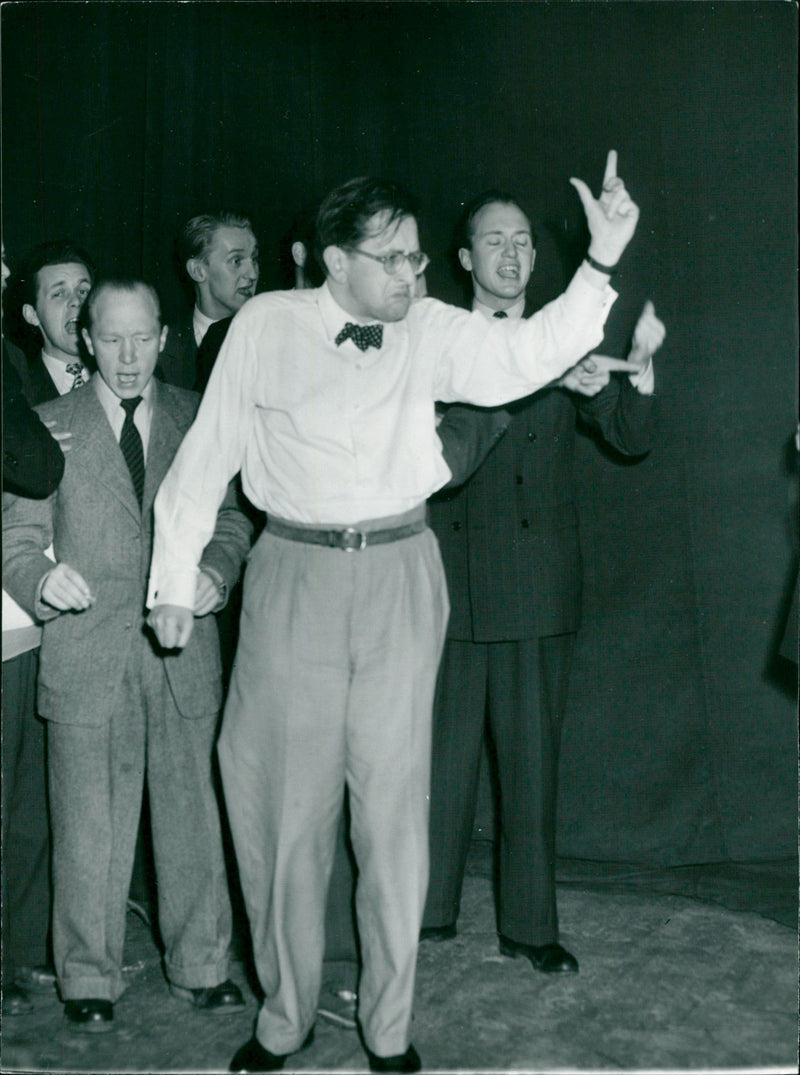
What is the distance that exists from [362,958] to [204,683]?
74 cm

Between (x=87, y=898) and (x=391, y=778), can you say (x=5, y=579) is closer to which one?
(x=87, y=898)

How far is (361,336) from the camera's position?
255cm

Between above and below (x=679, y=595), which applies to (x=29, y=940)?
below

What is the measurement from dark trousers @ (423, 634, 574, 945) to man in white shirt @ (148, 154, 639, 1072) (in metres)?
0.68

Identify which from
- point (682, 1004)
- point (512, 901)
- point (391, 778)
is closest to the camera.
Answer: point (391, 778)

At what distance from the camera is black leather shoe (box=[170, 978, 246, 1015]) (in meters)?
2.93

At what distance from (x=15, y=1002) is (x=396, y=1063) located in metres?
1.01

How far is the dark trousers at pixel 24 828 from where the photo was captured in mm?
3121

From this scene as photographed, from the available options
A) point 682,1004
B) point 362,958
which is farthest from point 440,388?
point 682,1004

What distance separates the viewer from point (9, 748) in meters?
3.11

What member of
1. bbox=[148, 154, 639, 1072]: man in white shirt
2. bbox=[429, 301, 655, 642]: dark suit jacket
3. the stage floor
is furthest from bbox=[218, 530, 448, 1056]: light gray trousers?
bbox=[429, 301, 655, 642]: dark suit jacket

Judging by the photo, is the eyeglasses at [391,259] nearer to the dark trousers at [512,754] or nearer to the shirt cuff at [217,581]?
the shirt cuff at [217,581]

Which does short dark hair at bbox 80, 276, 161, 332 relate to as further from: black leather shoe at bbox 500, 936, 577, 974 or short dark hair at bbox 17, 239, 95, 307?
black leather shoe at bbox 500, 936, 577, 974

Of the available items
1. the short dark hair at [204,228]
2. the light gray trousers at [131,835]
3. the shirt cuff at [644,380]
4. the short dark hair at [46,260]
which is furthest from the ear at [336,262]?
the short dark hair at [204,228]
